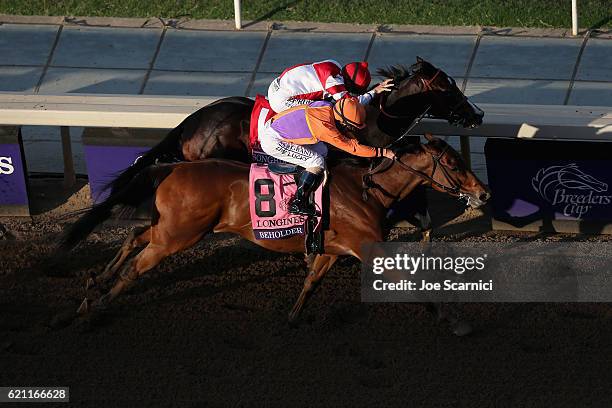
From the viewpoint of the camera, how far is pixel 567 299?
8.80 meters

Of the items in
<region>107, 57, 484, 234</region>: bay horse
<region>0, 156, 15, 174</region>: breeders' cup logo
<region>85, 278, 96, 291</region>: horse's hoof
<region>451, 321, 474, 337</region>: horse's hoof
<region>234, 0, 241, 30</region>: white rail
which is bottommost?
<region>234, 0, 241, 30</region>: white rail

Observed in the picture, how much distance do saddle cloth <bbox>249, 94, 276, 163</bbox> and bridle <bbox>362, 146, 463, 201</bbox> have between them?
0.98 m

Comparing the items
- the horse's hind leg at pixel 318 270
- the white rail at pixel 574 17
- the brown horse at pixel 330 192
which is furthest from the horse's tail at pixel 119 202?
the white rail at pixel 574 17

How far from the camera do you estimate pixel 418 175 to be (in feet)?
27.1

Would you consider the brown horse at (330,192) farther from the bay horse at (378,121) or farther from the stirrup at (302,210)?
the bay horse at (378,121)

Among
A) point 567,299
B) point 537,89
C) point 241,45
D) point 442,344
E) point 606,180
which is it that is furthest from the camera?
point 241,45

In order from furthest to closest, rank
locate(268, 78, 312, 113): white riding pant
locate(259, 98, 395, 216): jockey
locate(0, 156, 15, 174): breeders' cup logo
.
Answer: locate(0, 156, 15, 174): breeders' cup logo
locate(268, 78, 312, 113): white riding pant
locate(259, 98, 395, 216): jockey

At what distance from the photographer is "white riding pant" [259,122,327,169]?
8258 millimetres

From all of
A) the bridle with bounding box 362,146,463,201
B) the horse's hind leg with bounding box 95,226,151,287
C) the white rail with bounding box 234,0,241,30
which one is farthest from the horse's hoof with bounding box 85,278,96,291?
the white rail with bounding box 234,0,241,30

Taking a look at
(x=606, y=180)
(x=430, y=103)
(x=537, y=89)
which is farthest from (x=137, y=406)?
(x=537, y=89)

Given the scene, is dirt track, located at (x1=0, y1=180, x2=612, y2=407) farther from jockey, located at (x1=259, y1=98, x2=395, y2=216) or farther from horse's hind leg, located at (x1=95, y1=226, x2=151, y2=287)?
jockey, located at (x1=259, y1=98, x2=395, y2=216)

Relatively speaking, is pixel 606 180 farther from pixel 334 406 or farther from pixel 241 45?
pixel 241 45

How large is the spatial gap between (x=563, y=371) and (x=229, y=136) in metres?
3.15

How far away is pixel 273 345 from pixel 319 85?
79.1 inches
